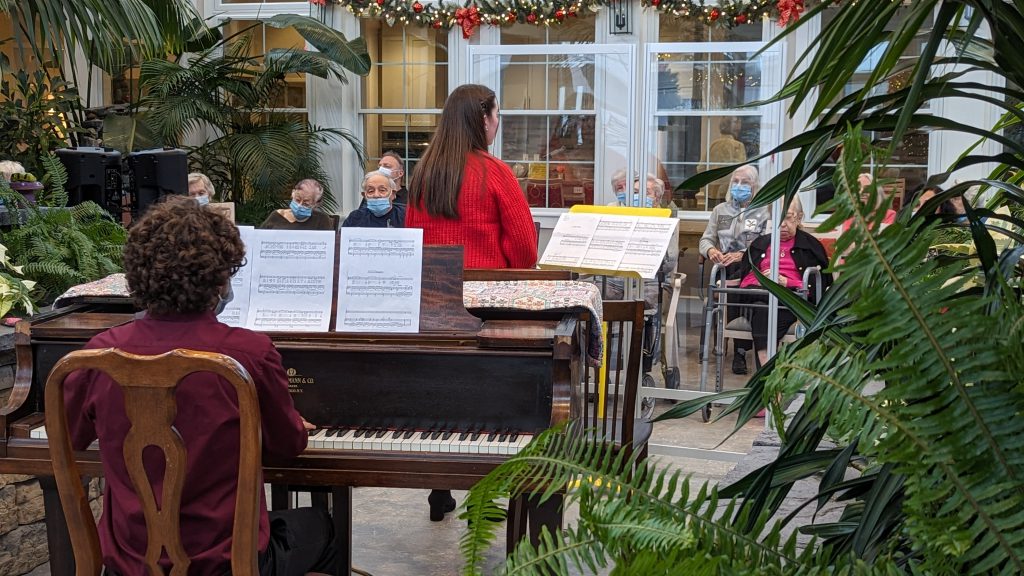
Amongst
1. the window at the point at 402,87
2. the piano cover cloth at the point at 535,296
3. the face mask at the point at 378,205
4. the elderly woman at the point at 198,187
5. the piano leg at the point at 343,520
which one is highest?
the window at the point at 402,87

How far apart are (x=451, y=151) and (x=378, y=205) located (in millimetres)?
1955

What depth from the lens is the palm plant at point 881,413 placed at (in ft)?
2.91

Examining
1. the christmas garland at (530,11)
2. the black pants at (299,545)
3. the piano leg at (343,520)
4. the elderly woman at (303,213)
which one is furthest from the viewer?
the elderly woman at (303,213)

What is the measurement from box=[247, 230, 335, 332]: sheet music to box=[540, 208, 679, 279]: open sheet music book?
5.48ft

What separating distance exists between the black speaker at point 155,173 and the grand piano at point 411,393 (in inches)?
135

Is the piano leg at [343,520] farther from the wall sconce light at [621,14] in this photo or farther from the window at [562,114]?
the wall sconce light at [621,14]

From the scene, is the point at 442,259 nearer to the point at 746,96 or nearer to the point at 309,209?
the point at 746,96

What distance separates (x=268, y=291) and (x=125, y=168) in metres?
3.83

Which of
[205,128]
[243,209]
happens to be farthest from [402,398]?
[205,128]

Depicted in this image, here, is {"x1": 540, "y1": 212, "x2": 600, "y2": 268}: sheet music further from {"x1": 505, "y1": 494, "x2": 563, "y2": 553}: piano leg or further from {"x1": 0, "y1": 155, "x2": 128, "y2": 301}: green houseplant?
{"x1": 0, "y1": 155, "x2": 128, "y2": 301}: green houseplant

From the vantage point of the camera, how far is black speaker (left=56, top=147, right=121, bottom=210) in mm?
5766

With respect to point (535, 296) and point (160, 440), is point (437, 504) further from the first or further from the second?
point (160, 440)

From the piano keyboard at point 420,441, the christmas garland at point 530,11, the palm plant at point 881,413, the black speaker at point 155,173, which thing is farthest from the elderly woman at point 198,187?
the palm plant at point 881,413

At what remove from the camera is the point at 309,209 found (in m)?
6.46
